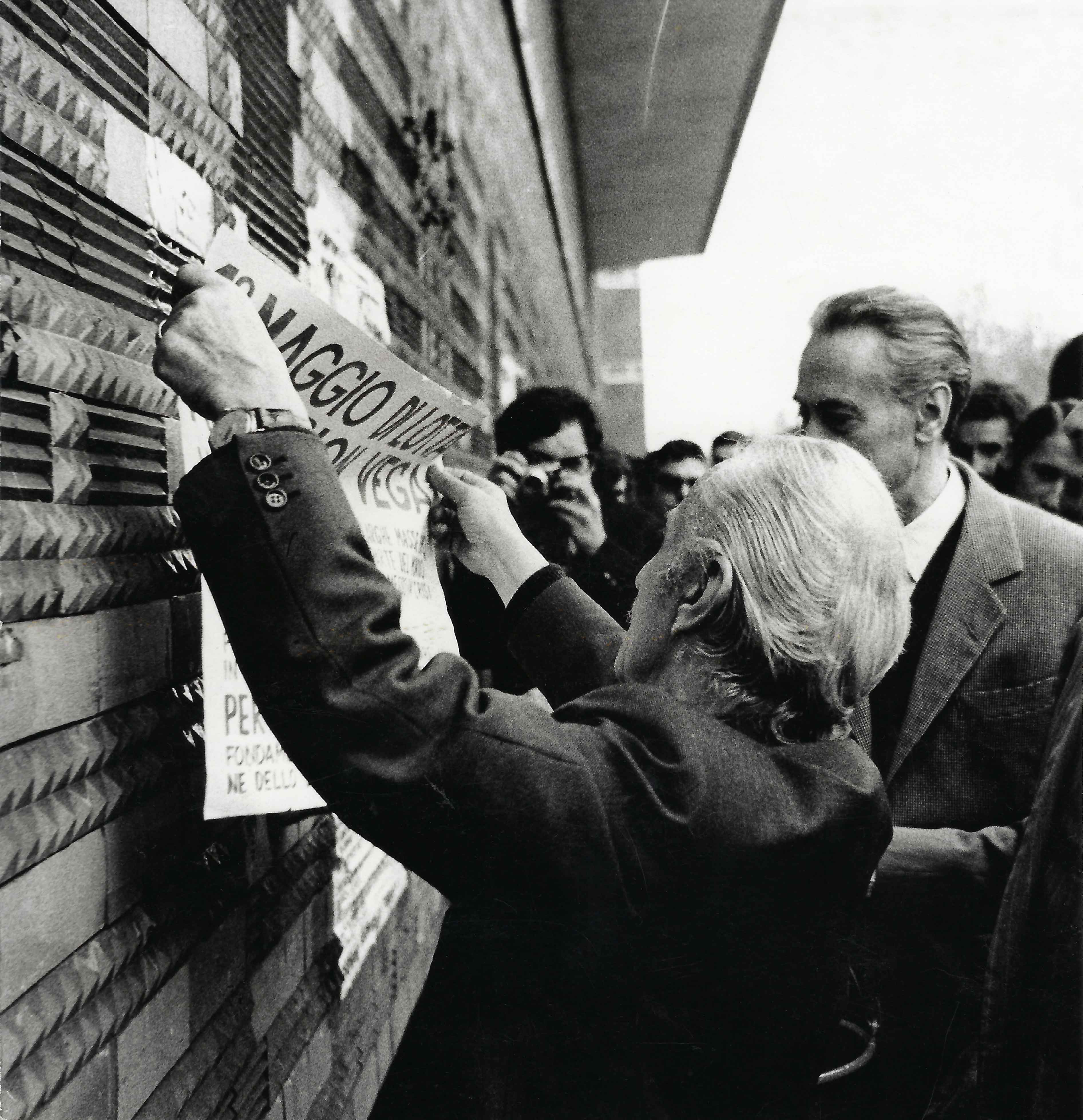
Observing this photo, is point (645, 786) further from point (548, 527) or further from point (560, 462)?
point (560, 462)

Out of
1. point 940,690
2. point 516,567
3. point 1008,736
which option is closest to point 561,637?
point 516,567

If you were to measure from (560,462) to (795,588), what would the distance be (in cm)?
156

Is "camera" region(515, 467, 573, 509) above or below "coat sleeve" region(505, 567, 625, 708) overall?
above

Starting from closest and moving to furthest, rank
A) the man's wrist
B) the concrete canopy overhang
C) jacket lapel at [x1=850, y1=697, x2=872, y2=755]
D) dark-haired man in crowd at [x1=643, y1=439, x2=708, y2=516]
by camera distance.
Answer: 1. the man's wrist
2. jacket lapel at [x1=850, y1=697, x2=872, y2=755]
3. dark-haired man in crowd at [x1=643, y1=439, x2=708, y2=516]
4. the concrete canopy overhang

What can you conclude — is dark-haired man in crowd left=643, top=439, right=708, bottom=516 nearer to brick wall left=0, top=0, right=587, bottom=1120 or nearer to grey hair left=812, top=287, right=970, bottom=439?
grey hair left=812, top=287, right=970, bottom=439

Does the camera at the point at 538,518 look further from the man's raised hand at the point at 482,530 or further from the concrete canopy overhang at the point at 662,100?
the concrete canopy overhang at the point at 662,100

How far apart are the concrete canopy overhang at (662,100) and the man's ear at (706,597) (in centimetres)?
357

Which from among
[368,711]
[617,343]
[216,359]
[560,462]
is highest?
[617,343]

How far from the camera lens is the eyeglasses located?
103 inches

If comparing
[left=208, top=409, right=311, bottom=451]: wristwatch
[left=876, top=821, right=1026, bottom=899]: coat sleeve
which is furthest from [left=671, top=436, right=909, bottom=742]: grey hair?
[left=876, top=821, right=1026, bottom=899]: coat sleeve

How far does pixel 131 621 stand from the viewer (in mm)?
1380

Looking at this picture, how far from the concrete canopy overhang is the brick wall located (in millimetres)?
3051

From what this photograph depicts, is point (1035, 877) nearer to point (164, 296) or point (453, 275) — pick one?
point (164, 296)

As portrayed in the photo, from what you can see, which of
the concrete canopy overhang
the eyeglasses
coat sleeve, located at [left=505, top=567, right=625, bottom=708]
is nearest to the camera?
coat sleeve, located at [left=505, top=567, right=625, bottom=708]
